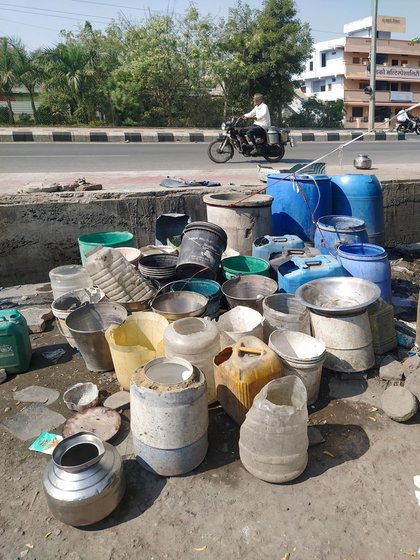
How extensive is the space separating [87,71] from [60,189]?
1713 cm

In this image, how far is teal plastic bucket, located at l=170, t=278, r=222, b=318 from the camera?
3.93 meters

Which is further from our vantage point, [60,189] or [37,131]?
[37,131]

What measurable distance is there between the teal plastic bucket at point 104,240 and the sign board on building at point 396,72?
124 feet

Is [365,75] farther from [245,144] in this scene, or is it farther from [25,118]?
[245,144]

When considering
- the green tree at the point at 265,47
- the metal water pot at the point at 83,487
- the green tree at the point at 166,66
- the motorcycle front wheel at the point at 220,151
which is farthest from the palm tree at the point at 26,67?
the metal water pot at the point at 83,487

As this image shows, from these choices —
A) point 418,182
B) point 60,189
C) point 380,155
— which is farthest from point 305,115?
point 60,189

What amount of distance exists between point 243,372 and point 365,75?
133ft

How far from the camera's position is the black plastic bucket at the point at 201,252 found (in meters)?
4.22

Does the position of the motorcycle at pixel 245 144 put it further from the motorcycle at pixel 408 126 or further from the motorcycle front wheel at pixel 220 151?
the motorcycle at pixel 408 126

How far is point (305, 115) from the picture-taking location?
27.1m

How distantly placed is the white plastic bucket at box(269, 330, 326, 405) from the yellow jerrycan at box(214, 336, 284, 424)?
5.7 inches

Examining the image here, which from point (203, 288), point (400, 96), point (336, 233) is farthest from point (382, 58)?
point (203, 288)

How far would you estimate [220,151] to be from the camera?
10750mm

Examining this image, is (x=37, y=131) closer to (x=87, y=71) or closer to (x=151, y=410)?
(x=87, y=71)
